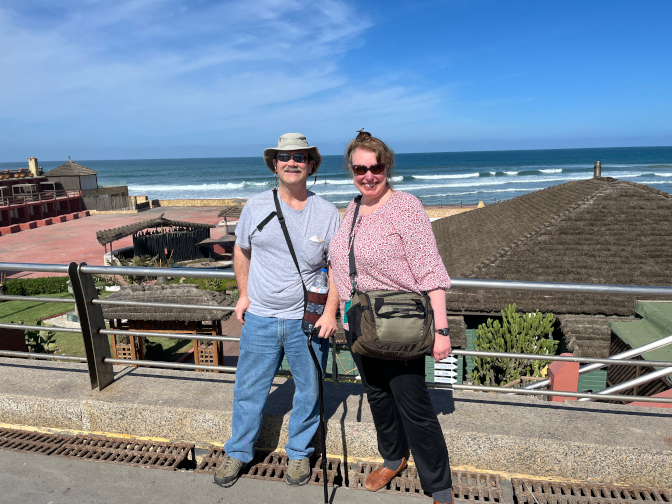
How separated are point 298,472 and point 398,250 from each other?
4.28ft

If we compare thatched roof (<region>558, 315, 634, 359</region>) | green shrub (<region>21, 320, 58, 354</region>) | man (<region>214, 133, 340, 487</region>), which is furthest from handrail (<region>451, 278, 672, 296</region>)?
green shrub (<region>21, 320, 58, 354</region>)

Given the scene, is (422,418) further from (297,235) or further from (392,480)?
(297,235)

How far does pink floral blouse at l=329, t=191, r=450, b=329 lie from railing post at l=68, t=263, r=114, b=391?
6.27 feet

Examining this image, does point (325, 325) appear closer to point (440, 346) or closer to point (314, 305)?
point (314, 305)

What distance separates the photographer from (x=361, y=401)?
119 inches

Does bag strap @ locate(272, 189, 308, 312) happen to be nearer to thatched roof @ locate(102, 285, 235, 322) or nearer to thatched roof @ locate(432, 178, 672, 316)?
thatched roof @ locate(432, 178, 672, 316)

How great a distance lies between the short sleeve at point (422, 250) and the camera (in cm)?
208

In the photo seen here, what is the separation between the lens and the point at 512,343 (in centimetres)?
821

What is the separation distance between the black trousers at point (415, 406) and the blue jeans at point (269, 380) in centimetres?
32

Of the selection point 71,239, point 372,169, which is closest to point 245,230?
point 372,169

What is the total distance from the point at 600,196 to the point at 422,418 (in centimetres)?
1020

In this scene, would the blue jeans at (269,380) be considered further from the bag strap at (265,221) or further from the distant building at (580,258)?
the distant building at (580,258)

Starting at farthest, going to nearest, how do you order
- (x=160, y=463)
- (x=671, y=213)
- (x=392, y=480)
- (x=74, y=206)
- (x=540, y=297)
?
1. (x=74, y=206)
2. (x=671, y=213)
3. (x=540, y=297)
4. (x=160, y=463)
5. (x=392, y=480)

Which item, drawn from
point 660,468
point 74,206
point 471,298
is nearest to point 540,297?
point 471,298
